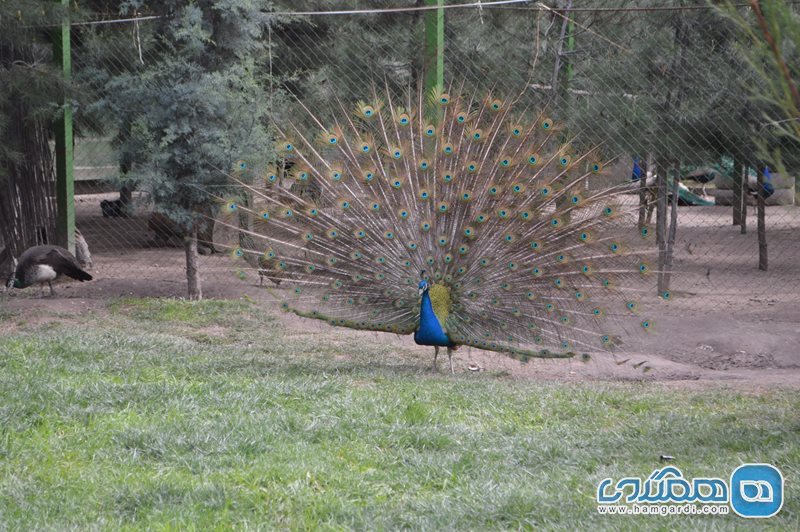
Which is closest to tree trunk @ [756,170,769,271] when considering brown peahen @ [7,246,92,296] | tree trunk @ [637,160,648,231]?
tree trunk @ [637,160,648,231]

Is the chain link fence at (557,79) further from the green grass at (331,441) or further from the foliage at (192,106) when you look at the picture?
the green grass at (331,441)

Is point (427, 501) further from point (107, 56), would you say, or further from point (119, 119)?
point (107, 56)

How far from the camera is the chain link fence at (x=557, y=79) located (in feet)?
31.3

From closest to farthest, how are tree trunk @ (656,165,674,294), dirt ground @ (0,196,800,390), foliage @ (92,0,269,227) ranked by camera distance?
dirt ground @ (0,196,800,390)
foliage @ (92,0,269,227)
tree trunk @ (656,165,674,294)

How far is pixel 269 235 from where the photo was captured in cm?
744

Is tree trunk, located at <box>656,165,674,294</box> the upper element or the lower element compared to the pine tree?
lower

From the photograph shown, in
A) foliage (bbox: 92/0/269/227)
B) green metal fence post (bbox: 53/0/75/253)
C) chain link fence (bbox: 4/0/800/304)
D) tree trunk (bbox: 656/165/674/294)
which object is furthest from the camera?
green metal fence post (bbox: 53/0/75/253)

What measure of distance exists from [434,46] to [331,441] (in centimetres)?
588

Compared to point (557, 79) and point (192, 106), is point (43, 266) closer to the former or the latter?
point (192, 106)

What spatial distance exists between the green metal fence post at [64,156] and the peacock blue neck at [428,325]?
217 inches

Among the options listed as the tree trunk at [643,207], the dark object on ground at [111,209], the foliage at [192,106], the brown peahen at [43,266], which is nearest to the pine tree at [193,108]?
the foliage at [192,106]

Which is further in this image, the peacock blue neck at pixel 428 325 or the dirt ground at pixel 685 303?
the dirt ground at pixel 685 303

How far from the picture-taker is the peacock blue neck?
6.94m

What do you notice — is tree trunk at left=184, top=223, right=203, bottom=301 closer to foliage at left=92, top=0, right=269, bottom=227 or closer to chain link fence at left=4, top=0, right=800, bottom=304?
chain link fence at left=4, top=0, right=800, bottom=304
